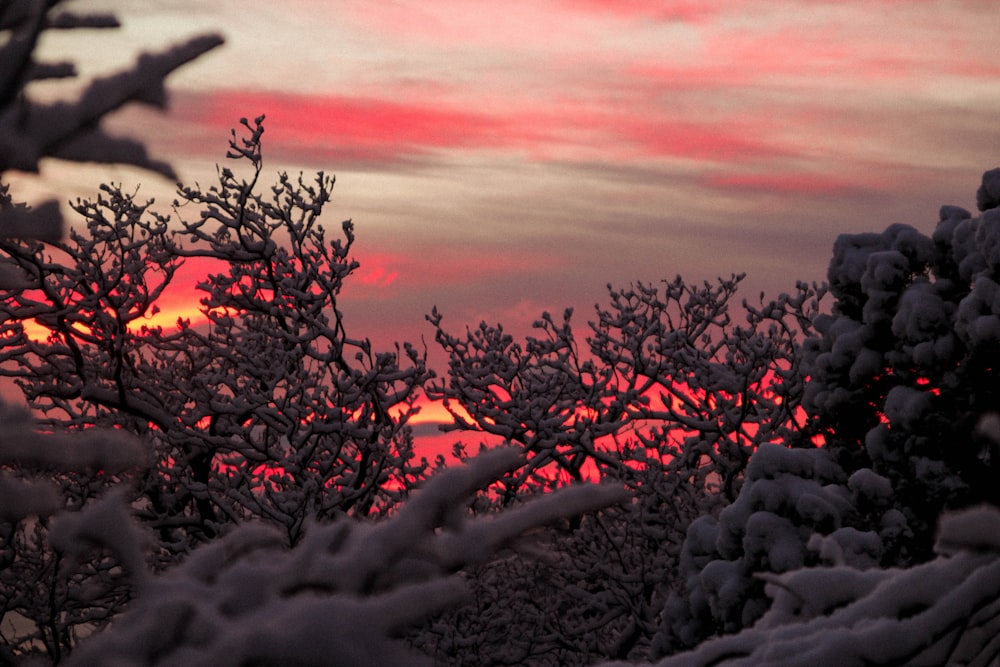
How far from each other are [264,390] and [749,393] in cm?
737

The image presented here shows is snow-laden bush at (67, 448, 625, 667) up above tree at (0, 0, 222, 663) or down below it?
below

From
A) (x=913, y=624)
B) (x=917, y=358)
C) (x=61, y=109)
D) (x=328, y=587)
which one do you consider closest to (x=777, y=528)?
(x=917, y=358)

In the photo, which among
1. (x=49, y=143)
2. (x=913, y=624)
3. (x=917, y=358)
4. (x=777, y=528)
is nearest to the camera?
(x=49, y=143)

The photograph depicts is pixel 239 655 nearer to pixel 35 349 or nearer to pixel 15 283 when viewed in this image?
pixel 15 283

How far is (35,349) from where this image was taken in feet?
47.8

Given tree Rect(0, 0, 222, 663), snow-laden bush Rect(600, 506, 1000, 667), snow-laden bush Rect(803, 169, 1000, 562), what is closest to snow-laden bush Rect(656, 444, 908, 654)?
snow-laden bush Rect(803, 169, 1000, 562)

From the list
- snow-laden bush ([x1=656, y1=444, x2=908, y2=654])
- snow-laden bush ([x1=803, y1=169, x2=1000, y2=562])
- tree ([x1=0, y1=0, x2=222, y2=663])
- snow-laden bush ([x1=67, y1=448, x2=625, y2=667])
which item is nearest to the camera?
snow-laden bush ([x1=67, y1=448, x2=625, y2=667])

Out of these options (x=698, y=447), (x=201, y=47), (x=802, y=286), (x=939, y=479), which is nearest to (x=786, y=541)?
(x=939, y=479)

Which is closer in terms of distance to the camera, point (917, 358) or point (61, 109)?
point (61, 109)

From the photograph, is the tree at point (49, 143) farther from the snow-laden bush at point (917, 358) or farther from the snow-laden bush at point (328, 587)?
the snow-laden bush at point (917, 358)

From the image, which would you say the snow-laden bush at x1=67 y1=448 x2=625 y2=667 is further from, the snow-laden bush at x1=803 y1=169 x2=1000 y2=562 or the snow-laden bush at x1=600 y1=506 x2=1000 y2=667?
the snow-laden bush at x1=803 y1=169 x2=1000 y2=562

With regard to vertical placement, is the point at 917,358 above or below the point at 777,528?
above

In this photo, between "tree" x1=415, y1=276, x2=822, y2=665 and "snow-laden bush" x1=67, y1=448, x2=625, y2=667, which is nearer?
"snow-laden bush" x1=67, y1=448, x2=625, y2=667

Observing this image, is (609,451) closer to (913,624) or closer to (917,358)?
(917,358)
